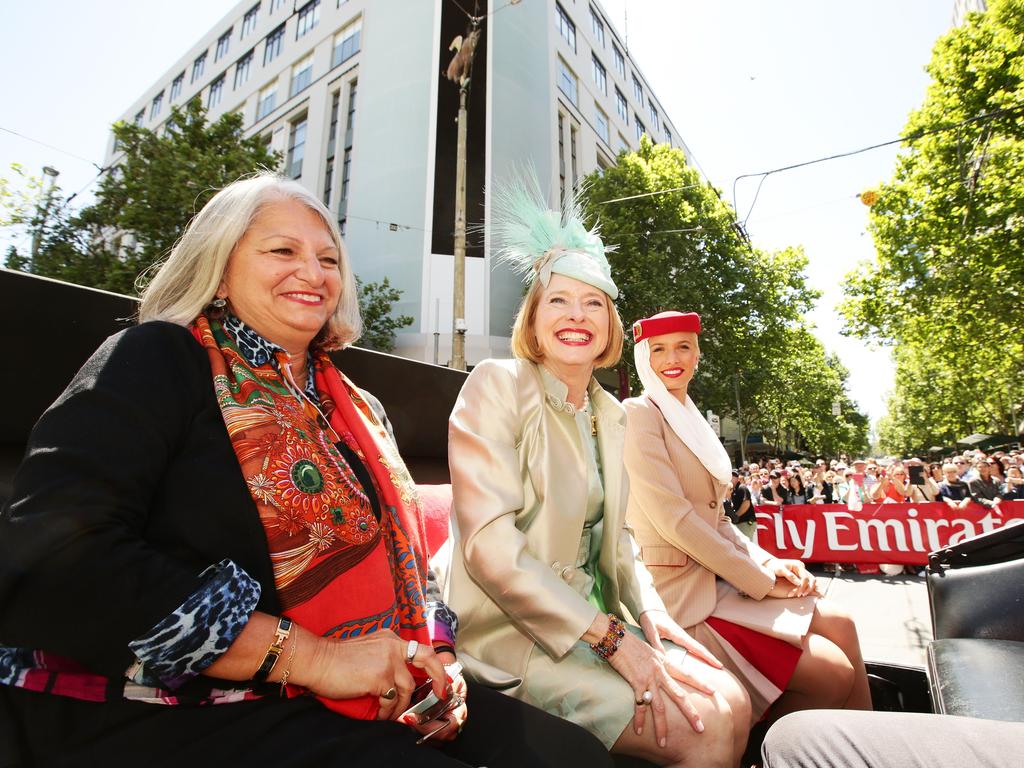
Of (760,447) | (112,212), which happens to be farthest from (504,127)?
(760,447)

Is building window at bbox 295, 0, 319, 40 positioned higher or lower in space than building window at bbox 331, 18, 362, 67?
higher

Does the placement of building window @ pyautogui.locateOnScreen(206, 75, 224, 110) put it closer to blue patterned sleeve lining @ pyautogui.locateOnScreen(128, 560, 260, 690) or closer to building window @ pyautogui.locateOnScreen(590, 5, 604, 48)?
building window @ pyautogui.locateOnScreen(590, 5, 604, 48)

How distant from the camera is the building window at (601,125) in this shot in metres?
28.2

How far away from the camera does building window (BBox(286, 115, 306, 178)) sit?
24469 millimetres

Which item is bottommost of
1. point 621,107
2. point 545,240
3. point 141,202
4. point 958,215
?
point 545,240

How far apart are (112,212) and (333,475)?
16451 millimetres

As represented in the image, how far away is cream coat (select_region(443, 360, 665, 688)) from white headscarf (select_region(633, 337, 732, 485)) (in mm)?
659

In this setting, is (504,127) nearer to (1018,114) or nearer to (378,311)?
(378,311)

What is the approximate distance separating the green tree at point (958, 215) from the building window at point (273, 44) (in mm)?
27694

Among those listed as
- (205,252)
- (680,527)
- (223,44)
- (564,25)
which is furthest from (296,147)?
(680,527)

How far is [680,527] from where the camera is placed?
2.31 metres

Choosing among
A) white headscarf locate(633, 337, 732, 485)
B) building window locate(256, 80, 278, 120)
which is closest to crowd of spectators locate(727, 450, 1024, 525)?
white headscarf locate(633, 337, 732, 485)

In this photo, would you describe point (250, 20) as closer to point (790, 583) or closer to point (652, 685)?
point (790, 583)

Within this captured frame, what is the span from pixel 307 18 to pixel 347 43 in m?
4.38
